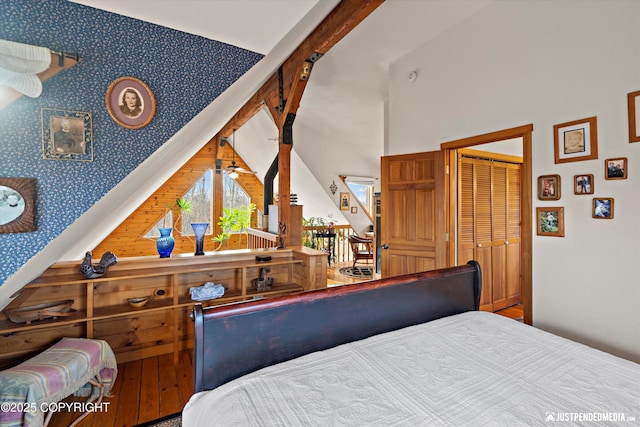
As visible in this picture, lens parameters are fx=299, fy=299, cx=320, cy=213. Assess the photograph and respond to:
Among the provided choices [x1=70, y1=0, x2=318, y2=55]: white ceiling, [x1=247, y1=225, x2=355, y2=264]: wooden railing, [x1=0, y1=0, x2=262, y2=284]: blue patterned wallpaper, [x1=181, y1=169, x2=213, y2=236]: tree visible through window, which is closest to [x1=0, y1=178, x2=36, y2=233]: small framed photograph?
[x1=0, y1=0, x2=262, y2=284]: blue patterned wallpaper

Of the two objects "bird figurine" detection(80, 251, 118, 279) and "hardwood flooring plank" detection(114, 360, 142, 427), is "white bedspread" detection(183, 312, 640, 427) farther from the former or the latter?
"bird figurine" detection(80, 251, 118, 279)

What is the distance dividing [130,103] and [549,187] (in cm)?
293

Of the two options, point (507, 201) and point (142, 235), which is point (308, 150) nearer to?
point (507, 201)

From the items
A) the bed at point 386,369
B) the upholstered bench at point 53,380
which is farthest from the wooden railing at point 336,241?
the bed at point 386,369

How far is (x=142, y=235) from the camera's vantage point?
22.3ft

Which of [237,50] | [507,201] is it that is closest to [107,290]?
[237,50]

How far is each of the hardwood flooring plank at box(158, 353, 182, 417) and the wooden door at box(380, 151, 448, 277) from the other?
7.90ft

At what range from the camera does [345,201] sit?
6.59m

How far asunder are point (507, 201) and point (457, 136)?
4.96ft

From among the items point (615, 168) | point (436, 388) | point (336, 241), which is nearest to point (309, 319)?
point (436, 388)

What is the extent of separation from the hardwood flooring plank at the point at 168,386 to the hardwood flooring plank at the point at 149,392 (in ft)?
0.10

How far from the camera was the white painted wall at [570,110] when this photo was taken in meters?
1.99

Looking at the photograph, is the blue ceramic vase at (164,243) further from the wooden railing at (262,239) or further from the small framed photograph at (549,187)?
the small framed photograph at (549,187)

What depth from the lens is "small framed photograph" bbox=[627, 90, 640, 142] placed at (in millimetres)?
1921
